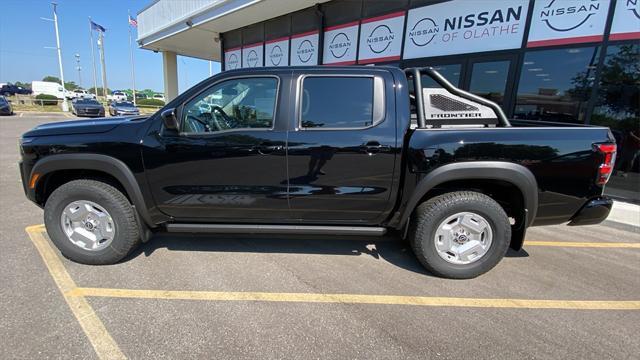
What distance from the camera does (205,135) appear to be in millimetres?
2803

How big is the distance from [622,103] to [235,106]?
24.3ft

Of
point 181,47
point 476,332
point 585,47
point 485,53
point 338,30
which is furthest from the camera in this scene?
point 181,47

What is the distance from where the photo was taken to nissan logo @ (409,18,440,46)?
7879 mm

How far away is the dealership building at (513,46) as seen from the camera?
5.92m

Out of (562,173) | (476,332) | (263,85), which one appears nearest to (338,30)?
(263,85)

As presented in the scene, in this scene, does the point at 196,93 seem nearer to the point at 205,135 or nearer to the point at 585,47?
the point at 205,135

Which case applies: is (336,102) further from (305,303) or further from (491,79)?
(491,79)

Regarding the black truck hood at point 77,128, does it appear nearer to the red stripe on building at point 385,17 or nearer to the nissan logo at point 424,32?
the nissan logo at point 424,32

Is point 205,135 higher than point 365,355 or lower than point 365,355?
higher

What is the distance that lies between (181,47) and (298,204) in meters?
19.0

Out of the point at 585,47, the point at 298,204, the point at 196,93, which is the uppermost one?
the point at 585,47

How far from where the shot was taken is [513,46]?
6773 millimetres

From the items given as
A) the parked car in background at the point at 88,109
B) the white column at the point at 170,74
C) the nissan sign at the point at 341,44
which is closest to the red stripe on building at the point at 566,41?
the nissan sign at the point at 341,44

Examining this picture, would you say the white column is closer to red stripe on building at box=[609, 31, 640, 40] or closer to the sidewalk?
red stripe on building at box=[609, 31, 640, 40]
